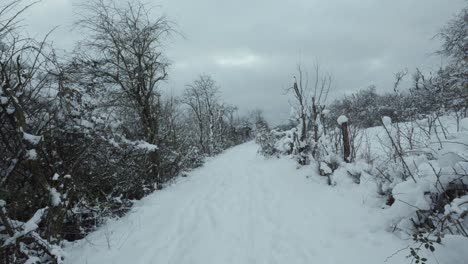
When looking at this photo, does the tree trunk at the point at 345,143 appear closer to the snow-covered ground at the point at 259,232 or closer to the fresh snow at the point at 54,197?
the snow-covered ground at the point at 259,232

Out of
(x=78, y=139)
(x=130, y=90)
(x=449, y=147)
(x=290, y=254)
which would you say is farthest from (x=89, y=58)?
(x=449, y=147)

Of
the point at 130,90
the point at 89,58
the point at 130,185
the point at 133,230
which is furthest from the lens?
the point at 130,90

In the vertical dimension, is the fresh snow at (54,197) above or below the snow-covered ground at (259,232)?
above

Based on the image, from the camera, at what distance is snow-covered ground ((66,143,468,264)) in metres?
2.91

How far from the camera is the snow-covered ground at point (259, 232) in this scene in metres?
2.91

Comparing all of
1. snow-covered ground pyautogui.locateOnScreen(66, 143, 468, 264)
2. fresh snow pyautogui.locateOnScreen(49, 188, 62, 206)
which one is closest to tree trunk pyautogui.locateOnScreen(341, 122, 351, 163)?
snow-covered ground pyautogui.locateOnScreen(66, 143, 468, 264)

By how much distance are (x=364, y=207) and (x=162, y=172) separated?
6.48 metres

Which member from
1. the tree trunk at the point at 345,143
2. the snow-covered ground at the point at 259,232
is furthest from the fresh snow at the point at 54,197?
the tree trunk at the point at 345,143

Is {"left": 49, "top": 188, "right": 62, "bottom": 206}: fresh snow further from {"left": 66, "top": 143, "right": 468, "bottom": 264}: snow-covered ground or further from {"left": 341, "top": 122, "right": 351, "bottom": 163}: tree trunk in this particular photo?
{"left": 341, "top": 122, "right": 351, "bottom": 163}: tree trunk

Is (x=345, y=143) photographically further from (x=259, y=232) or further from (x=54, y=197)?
(x=54, y=197)

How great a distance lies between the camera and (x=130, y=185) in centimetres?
655

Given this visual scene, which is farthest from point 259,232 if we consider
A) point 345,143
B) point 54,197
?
point 345,143

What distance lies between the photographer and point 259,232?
12.2ft

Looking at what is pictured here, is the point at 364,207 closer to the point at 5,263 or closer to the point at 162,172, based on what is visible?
the point at 5,263
